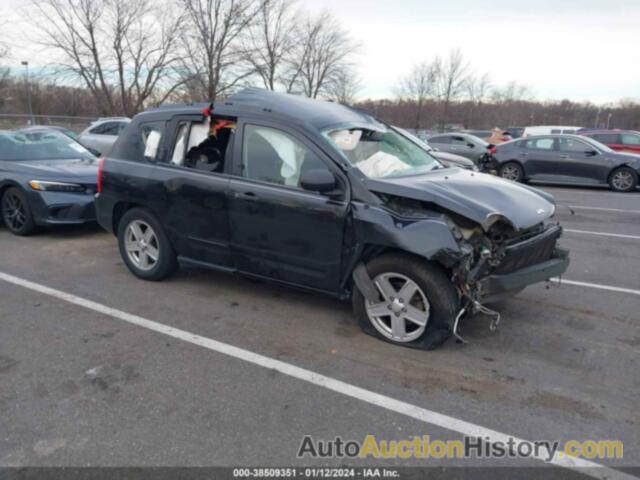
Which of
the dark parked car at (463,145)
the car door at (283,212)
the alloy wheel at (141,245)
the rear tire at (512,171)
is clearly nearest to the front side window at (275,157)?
the car door at (283,212)

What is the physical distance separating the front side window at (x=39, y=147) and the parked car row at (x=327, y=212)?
9.71 ft

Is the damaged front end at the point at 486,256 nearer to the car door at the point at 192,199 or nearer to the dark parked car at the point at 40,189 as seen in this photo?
the car door at the point at 192,199

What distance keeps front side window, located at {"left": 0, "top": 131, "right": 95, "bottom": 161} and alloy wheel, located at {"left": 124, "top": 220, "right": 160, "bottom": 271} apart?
11.2ft

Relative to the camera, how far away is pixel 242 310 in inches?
176

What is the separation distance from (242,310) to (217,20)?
101ft

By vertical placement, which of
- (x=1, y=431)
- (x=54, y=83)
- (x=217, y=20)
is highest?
(x=217, y=20)

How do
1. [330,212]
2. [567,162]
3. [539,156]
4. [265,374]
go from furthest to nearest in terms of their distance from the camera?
[539,156]
[567,162]
[330,212]
[265,374]

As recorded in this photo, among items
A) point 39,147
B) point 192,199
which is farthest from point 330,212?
point 39,147

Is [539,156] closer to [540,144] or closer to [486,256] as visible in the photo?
[540,144]

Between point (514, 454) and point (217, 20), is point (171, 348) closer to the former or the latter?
point (514, 454)

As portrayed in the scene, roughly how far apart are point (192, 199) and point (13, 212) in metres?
4.04

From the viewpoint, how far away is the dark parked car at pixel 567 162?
42.8ft

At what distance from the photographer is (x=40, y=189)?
670cm

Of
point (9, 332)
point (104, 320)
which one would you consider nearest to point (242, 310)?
point (104, 320)
